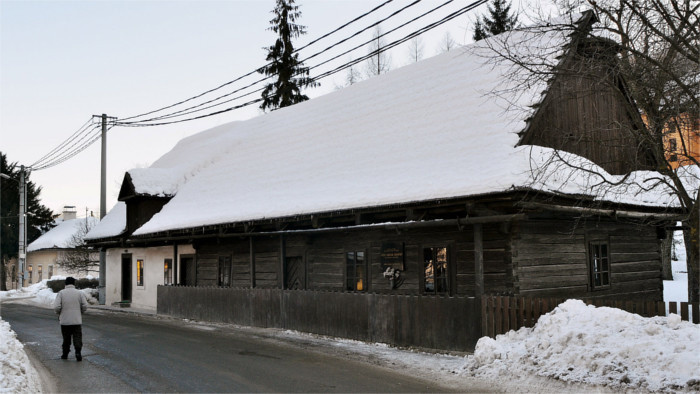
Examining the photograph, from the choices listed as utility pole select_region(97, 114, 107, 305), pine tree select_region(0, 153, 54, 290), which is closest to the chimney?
pine tree select_region(0, 153, 54, 290)

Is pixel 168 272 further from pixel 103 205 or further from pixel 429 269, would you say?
pixel 429 269

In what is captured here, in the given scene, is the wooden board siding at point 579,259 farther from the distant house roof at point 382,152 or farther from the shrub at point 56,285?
the shrub at point 56,285

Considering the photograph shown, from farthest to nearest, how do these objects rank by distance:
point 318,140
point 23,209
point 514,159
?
point 23,209
point 318,140
point 514,159

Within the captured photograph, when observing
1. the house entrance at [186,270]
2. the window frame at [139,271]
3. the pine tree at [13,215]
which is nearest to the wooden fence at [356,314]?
the house entrance at [186,270]

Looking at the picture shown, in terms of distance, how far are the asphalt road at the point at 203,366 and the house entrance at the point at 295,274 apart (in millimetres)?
3419

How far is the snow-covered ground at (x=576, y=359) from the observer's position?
7.80 metres

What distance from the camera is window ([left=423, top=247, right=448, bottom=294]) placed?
14734mm

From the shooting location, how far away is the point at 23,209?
38.6 m

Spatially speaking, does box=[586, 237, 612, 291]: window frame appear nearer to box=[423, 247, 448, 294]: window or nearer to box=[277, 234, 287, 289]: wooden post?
box=[423, 247, 448, 294]: window

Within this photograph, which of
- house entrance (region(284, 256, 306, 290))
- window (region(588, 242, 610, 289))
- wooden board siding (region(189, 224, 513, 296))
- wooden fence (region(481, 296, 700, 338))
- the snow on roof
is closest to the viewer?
wooden fence (region(481, 296, 700, 338))

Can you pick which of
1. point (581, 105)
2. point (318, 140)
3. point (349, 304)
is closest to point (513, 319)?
point (349, 304)

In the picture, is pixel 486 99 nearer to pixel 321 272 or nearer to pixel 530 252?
pixel 530 252

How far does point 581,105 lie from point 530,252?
5.20 metres

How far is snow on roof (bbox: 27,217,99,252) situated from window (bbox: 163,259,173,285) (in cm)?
2681
